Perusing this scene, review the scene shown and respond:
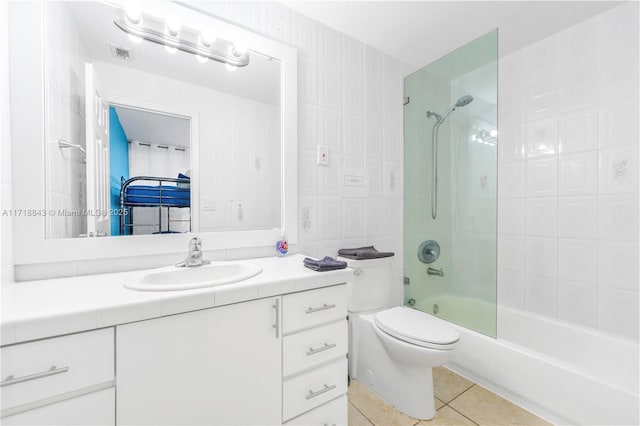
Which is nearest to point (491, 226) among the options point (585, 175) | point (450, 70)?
point (585, 175)

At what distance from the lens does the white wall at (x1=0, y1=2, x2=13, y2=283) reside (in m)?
0.90

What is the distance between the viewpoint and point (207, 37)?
1.30m

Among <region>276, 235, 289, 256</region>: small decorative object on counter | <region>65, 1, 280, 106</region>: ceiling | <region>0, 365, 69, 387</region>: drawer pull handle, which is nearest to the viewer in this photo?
<region>0, 365, 69, 387</region>: drawer pull handle

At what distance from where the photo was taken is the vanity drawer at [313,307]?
1.00 m

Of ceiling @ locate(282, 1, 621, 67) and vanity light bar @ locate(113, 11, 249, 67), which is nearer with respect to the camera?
vanity light bar @ locate(113, 11, 249, 67)

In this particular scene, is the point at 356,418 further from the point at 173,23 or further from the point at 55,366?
the point at 173,23

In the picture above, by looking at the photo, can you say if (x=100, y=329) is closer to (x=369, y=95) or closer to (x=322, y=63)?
(x=322, y=63)

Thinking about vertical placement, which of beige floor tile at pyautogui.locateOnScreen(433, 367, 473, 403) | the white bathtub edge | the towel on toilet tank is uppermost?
the towel on toilet tank

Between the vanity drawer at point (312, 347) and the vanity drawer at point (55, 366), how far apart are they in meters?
0.54

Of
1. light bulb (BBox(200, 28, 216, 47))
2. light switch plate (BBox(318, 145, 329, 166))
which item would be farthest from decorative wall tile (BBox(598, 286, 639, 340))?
light bulb (BBox(200, 28, 216, 47))

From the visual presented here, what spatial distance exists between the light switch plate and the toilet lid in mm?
1018

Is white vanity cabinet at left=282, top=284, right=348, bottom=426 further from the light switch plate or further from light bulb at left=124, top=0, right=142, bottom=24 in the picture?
light bulb at left=124, top=0, right=142, bottom=24

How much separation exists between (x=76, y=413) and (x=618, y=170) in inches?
106

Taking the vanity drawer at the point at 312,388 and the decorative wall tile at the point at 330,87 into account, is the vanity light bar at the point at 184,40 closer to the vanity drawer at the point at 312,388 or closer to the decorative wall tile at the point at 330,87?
the decorative wall tile at the point at 330,87
